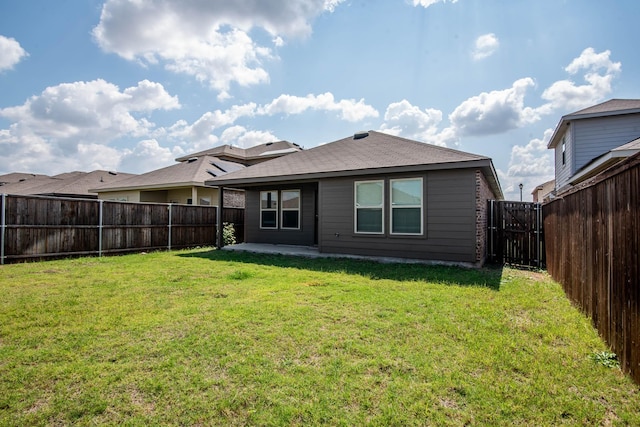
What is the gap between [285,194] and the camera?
489 inches

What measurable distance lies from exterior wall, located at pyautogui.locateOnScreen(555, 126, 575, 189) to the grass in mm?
9805

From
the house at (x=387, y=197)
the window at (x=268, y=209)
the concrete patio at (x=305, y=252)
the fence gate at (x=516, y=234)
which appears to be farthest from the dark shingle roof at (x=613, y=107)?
the window at (x=268, y=209)

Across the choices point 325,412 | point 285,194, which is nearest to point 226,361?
point 325,412

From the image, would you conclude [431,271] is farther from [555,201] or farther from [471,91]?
[471,91]

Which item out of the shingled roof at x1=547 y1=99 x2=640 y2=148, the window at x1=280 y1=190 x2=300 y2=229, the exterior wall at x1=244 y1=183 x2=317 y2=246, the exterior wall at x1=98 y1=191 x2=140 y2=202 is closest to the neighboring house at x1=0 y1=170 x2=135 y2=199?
the exterior wall at x1=98 y1=191 x2=140 y2=202

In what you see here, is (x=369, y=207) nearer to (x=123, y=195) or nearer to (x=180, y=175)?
(x=180, y=175)

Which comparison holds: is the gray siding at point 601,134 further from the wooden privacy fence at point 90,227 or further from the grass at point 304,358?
the wooden privacy fence at point 90,227

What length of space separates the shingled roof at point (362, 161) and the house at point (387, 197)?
0.02m

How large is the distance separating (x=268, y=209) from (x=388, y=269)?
657 cm

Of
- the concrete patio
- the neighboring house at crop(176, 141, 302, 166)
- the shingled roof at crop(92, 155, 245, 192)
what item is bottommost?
the concrete patio

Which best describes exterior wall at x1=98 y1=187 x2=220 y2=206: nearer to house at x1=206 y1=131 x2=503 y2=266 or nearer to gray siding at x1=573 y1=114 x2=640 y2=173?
house at x1=206 y1=131 x2=503 y2=266

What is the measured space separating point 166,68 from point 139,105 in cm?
303

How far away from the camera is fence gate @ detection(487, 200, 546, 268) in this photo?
8.77 metres

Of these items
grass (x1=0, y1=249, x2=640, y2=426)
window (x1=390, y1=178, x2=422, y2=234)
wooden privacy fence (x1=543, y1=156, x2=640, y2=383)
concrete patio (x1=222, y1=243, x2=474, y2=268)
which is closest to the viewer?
grass (x1=0, y1=249, x2=640, y2=426)
